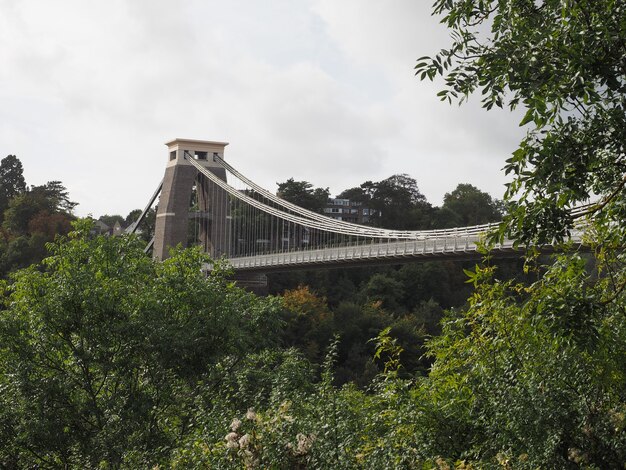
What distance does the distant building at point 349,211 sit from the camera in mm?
65688

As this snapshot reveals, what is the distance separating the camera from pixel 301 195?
59.9 m

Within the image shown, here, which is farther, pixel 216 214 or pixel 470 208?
pixel 470 208

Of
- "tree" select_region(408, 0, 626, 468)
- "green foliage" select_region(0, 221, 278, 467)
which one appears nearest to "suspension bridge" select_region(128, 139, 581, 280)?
"green foliage" select_region(0, 221, 278, 467)

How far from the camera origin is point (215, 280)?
658 inches

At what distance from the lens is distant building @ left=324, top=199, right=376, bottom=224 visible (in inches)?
2586

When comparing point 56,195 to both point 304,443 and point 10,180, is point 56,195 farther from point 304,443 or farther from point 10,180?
point 304,443

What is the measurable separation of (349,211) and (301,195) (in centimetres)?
942

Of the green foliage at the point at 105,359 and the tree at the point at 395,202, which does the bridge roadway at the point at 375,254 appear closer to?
the green foliage at the point at 105,359

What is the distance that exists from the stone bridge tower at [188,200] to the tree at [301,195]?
8.83 m

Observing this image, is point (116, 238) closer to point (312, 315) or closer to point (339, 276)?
point (312, 315)

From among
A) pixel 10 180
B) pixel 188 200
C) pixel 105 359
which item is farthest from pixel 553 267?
pixel 10 180

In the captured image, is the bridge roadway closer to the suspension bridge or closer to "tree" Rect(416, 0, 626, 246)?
the suspension bridge

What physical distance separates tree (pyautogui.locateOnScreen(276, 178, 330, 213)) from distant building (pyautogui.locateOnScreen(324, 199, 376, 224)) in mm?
4809

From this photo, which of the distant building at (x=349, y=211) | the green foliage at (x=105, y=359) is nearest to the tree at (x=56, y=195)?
the distant building at (x=349, y=211)
